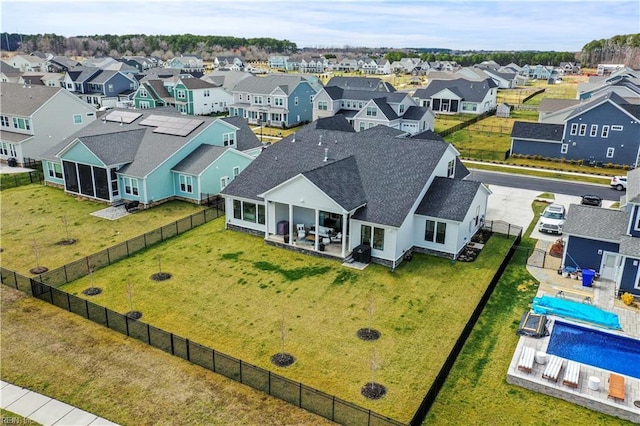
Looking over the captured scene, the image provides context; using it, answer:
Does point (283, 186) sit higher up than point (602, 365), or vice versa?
point (283, 186)

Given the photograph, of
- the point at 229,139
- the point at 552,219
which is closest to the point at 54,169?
the point at 229,139

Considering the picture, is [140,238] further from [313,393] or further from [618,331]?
[618,331]

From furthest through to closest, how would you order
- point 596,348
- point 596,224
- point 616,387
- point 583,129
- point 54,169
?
point 583,129, point 54,169, point 596,224, point 596,348, point 616,387

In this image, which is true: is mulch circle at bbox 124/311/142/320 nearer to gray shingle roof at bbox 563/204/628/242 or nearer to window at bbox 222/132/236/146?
gray shingle roof at bbox 563/204/628/242

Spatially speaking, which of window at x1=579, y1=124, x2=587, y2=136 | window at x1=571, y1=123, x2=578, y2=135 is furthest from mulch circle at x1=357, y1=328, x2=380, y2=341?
window at x1=579, y1=124, x2=587, y2=136

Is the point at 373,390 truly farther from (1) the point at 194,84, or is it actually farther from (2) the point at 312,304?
(1) the point at 194,84

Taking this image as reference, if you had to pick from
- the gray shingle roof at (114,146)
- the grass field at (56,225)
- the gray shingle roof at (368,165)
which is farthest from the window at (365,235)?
the gray shingle roof at (114,146)

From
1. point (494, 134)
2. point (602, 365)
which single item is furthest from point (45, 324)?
point (494, 134)
